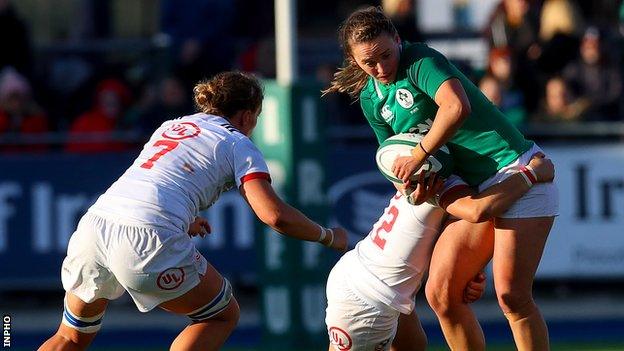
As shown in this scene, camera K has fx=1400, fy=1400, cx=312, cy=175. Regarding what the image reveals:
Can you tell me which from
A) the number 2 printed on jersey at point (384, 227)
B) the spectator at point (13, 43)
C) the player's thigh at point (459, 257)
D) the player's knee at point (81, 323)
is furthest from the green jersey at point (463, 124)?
the spectator at point (13, 43)

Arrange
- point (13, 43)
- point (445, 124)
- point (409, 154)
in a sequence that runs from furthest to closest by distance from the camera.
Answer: point (13, 43)
point (409, 154)
point (445, 124)

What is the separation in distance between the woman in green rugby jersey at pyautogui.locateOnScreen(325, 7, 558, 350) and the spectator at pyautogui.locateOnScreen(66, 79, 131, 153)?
5712mm

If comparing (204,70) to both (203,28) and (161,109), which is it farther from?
(161,109)

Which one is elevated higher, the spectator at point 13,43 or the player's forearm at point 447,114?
the player's forearm at point 447,114

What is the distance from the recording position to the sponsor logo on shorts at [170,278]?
6.50 meters

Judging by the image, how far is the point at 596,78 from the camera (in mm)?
12883

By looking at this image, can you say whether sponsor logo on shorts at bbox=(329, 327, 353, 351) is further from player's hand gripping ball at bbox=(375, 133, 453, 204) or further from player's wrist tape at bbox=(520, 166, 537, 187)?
player's wrist tape at bbox=(520, 166, 537, 187)

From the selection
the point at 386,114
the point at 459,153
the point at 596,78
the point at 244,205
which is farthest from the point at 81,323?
the point at 596,78

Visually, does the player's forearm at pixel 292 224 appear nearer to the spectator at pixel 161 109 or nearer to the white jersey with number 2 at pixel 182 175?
the white jersey with number 2 at pixel 182 175

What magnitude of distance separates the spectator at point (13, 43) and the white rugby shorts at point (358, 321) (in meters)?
6.89

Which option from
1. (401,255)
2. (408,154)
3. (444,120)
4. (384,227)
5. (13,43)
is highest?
(444,120)

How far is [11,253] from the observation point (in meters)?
12.0

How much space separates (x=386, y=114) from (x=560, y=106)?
6.03m

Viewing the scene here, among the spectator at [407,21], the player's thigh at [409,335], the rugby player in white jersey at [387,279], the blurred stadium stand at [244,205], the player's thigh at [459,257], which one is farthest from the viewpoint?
the spectator at [407,21]
